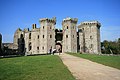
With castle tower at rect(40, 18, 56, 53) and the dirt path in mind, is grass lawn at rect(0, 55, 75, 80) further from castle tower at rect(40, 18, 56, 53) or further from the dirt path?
castle tower at rect(40, 18, 56, 53)

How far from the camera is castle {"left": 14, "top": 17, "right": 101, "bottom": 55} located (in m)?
51.5

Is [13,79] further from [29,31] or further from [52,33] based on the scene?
[29,31]

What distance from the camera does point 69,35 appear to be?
51.7 metres

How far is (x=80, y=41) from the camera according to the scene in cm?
5522

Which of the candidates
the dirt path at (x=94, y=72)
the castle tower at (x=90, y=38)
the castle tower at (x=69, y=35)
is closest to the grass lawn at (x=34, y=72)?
the dirt path at (x=94, y=72)

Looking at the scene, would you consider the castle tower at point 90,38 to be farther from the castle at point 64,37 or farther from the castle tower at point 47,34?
the castle tower at point 47,34

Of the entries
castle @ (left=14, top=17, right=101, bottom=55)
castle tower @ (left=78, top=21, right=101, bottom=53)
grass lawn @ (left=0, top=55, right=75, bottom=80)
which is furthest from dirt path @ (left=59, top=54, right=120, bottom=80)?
castle tower @ (left=78, top=21, right=101, bottom=53)

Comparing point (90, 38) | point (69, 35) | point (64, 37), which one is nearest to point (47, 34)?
point (64, 37)

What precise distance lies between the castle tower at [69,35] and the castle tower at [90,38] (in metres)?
3.99

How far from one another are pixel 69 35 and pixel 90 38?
8.05 m

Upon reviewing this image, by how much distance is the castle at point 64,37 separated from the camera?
5153 cm

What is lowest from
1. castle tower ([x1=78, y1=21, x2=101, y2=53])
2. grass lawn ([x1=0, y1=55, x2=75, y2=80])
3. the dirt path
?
the dirt path

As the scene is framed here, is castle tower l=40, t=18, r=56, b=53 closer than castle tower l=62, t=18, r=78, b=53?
No

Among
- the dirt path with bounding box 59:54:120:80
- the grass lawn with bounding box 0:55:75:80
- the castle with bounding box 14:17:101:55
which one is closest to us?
the grass lawn with bounding box 0:55:75:80
